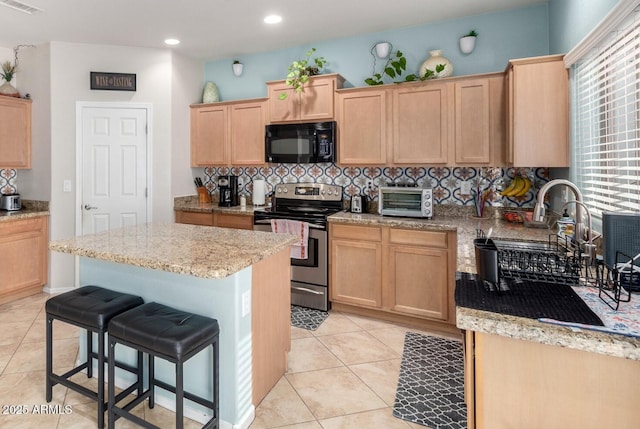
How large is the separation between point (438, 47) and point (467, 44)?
0.90 ft

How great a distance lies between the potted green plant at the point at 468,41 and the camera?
10.8ft

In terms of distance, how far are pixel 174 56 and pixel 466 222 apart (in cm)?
365

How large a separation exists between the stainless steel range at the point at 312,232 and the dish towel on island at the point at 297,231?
4 centimetres

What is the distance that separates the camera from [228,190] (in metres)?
4.25

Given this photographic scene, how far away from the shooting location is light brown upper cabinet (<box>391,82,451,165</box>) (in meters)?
3.20

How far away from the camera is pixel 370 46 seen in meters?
3.76

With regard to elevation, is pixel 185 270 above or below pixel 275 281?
above

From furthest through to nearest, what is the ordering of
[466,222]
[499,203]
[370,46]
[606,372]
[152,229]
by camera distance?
1. [370,46]
2. [499,203]
3. [466,222]
4. [152,229]
5. [606,372]

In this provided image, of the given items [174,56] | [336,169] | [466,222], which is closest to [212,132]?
[174,56]

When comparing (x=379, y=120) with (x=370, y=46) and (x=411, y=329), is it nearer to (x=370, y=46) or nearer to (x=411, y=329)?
(x=370, y=46)

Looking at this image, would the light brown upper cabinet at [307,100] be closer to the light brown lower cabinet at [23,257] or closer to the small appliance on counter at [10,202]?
the light brown lower cabinet at [23,257]

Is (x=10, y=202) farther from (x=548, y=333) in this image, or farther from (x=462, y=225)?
(x=548, y=333)

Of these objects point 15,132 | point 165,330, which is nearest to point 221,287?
point 165,330

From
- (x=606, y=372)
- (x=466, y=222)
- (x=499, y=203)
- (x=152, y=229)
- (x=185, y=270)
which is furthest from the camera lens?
(x=499, y=203)
